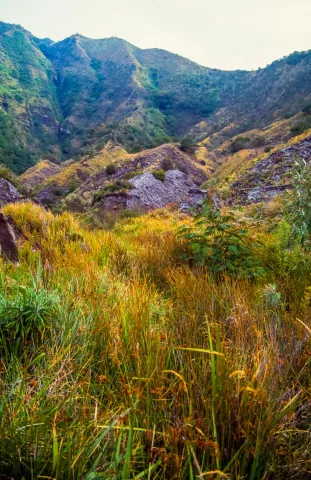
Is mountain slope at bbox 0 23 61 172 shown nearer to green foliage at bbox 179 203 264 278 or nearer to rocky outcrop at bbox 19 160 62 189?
rocky outcrop at bbox 19 160 62 189

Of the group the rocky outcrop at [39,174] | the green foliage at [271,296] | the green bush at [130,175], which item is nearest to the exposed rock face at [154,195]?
the green bush at [130,175]

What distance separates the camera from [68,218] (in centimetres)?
593

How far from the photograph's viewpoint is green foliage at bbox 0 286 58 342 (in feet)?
5.26

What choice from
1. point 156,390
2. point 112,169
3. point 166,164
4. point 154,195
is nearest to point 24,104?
point 112,169

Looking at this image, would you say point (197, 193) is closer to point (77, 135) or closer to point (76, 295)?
point (76, 295)

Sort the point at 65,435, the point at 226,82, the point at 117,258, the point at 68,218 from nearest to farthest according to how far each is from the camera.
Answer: the point at 65,435, the point at 117,258, the point at 68,218, the point at 226,82

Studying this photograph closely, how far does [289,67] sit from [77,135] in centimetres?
4579

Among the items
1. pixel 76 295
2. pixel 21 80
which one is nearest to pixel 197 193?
pixel 76 295

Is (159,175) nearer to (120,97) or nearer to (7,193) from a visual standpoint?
(7,193)

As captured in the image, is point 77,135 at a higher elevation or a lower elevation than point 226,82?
lower

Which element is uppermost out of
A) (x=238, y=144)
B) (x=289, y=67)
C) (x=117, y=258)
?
(x=289, y=67)

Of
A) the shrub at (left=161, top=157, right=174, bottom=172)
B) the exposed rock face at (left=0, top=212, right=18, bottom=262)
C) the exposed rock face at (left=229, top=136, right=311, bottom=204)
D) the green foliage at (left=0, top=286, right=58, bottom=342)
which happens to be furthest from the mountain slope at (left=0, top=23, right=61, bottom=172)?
the green foliage at (left=0, top=286, right=58, bottom=342)

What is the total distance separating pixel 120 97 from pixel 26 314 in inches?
3209

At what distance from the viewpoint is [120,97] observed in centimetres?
7325
